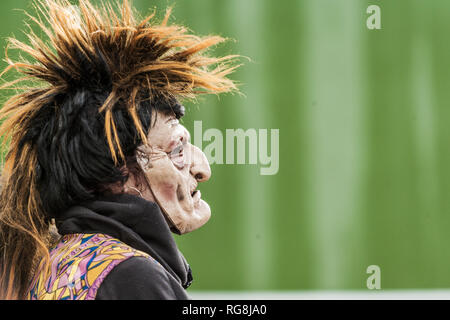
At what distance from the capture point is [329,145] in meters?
3.06

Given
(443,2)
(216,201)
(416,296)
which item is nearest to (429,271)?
(416,296)

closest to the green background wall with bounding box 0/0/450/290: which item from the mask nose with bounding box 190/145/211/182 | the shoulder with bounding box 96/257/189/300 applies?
the mask nose with bounding box 190/145/211/182

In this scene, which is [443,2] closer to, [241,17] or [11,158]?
[241,17]

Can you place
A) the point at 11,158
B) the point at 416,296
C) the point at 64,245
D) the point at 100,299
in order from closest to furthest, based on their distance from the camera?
the point at 100,299 < the point at 64,245 < the point at 11,158 < the point at 416,296

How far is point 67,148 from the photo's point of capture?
3.41 ft

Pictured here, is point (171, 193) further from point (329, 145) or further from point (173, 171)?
point (329, 145)

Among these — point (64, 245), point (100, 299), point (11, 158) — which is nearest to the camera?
point (100, 299)

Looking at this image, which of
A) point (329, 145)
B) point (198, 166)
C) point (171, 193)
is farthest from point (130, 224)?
point (329, 145)

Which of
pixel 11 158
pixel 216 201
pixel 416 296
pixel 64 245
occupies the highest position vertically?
pixel 11 158

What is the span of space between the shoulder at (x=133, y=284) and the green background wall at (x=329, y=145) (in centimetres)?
210

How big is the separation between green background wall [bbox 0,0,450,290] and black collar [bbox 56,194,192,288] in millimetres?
1943

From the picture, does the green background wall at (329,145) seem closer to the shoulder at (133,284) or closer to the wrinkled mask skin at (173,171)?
the wrinkled mask skin at (173,171)

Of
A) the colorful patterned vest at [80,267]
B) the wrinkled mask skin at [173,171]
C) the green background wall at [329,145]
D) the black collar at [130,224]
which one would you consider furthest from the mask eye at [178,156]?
the green background wall at [329,145]

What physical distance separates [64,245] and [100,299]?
173 mm
